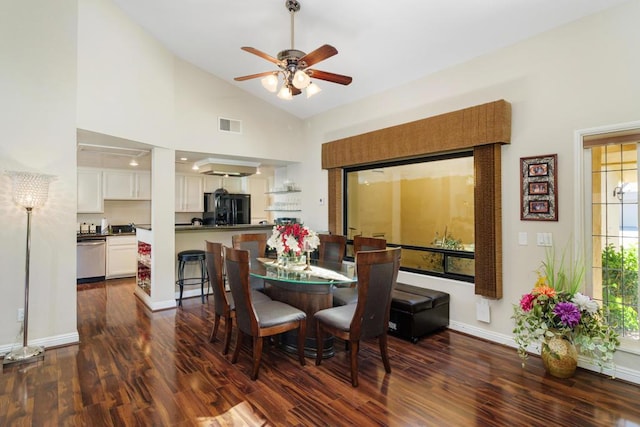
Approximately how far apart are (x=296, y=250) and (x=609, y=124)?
2874 mm

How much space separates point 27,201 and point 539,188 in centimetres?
471

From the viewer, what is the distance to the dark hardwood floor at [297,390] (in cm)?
→ 222

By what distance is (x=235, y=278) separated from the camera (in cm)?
283

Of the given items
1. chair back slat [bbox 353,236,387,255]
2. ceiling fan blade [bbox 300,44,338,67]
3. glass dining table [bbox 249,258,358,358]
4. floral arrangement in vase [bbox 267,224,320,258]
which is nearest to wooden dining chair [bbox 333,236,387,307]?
chair back slat [bbox 353,236,387,255]

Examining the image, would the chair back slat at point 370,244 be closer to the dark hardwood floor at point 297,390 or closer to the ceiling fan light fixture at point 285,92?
the dark hardwood floor at point 297,390

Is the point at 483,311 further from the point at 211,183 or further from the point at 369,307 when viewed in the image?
the point at 211,183

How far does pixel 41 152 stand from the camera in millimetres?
3295

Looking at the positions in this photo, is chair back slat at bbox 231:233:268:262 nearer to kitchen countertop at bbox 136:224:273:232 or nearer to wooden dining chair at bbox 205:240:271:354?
wooden dining chair at bbox 205:240:271:354

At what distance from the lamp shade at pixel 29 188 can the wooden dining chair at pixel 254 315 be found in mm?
1859

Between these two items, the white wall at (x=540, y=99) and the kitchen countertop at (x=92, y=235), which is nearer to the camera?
the white wall at (x=540, y=99)

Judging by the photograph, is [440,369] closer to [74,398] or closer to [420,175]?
[420,175]

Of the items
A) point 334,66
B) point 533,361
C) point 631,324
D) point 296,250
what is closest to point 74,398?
point 296,250

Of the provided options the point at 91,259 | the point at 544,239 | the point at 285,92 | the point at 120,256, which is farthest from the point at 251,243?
the point at 91,259

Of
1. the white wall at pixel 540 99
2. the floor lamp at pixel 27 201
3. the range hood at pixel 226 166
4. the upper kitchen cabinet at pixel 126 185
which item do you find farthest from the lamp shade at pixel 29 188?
the upper kitchen cabinet at pixel 126 185
